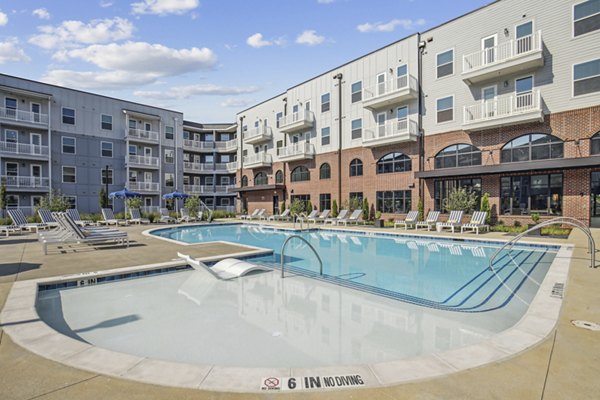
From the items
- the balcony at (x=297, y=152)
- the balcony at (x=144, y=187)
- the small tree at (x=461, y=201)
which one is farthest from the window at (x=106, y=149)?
the small tree at (x=461, y=201)

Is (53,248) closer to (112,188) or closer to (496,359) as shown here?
(496,359)

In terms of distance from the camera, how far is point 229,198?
3972 cm

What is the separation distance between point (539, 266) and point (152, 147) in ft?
106

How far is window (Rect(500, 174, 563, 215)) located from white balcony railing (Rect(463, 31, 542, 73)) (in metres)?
5.94

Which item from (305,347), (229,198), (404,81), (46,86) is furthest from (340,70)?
(305,347)

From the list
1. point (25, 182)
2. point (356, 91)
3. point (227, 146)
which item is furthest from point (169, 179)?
point (356, 91)

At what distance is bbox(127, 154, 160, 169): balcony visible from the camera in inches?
1199

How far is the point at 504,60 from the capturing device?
16.3 metres

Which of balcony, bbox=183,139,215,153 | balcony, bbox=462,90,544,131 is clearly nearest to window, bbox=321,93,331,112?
balcony, bbox=462,90,544,131

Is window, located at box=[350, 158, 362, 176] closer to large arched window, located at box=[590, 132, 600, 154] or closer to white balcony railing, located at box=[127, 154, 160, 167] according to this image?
large arched window, located at box=[590, 132, 600, 154]

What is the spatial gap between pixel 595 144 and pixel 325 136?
54.3 feet

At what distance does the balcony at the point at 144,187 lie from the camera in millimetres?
30277

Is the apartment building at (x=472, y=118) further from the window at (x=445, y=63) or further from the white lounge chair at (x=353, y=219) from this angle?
the white lounge chair at (x=353, y=219)

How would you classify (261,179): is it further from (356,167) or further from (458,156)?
(458,156)
